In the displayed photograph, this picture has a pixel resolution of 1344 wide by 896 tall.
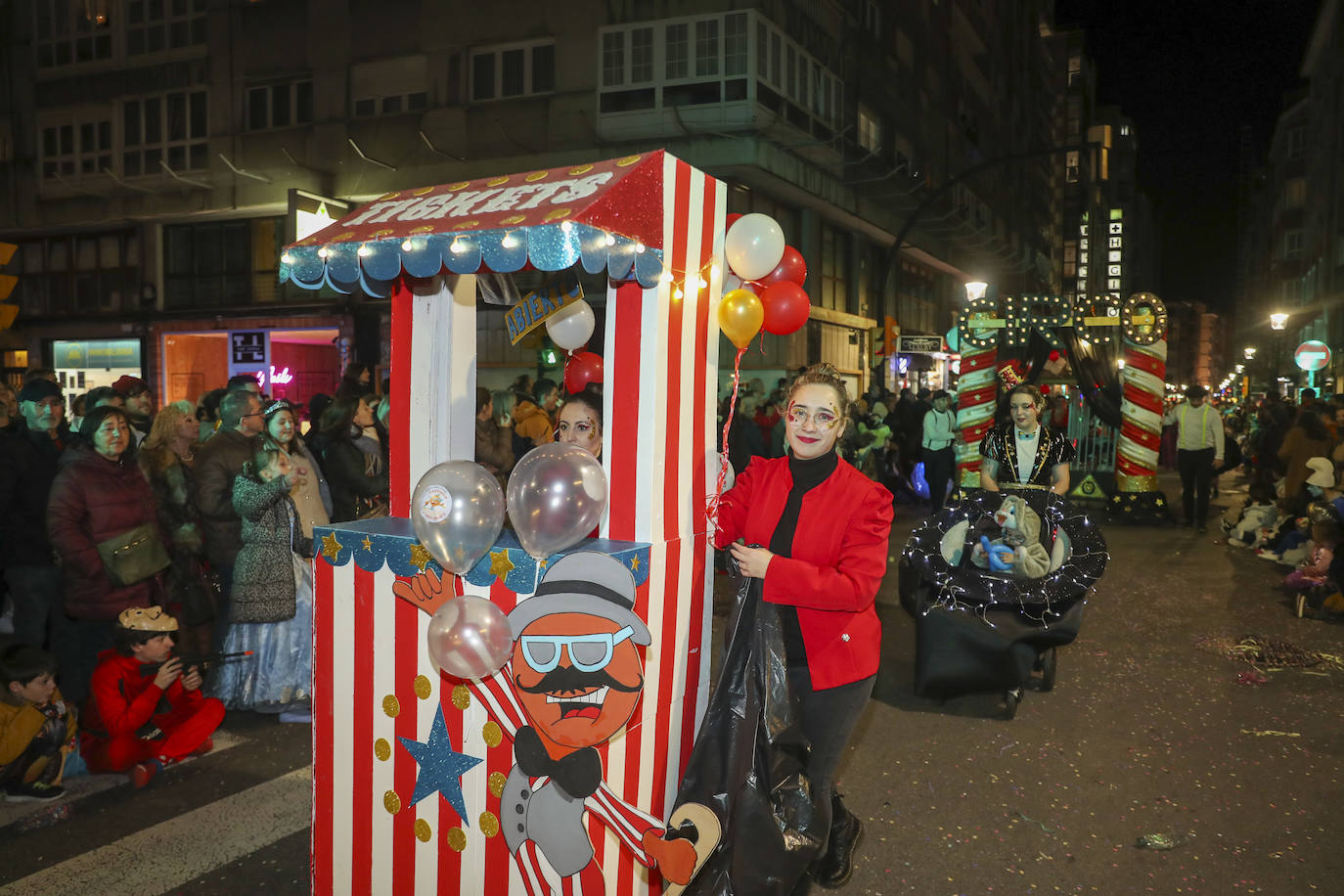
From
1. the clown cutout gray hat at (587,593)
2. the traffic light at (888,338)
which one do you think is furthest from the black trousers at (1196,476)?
the clown cutout gray hat at (587,593)

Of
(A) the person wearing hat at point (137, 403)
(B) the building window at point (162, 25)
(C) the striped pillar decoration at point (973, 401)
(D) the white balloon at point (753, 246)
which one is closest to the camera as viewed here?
(D) the white balloon at point (753, 246)

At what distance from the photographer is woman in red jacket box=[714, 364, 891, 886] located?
3178mm

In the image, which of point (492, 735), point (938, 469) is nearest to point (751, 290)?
point (492, 735)

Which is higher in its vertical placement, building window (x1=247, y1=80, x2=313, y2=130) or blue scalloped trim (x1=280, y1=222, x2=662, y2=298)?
building window (x1=247, y1=80, x2=313, y2=130)

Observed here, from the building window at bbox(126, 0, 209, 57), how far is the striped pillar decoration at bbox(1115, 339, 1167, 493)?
77.8 ft

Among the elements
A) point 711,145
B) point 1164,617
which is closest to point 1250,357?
point 711,145

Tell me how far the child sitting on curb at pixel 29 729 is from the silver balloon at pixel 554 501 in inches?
119

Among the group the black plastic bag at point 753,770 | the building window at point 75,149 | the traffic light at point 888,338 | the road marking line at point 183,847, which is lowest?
the road marking line at point 183,847

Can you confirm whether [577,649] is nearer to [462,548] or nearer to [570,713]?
[570,713]

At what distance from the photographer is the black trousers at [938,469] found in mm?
13172

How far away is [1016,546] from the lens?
18.7 ft

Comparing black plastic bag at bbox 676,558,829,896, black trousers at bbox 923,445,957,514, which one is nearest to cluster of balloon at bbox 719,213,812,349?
black plastic bag at bbox 676,558,829,896

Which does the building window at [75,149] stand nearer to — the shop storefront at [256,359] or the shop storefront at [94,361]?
the shop storefront at [94,361]

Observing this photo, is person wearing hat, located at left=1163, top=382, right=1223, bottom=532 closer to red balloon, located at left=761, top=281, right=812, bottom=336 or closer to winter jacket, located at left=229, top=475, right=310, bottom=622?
red balloon, located at left=761, top=281, right=812, bottom=336
